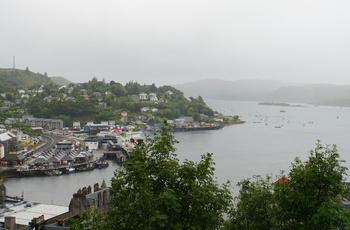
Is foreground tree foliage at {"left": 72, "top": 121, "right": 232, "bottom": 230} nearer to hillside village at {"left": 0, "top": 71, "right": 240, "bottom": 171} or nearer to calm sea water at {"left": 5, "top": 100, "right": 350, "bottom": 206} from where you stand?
calm sea water at {"left": 5, "top": 100, "right": 350, "bottom": 206}

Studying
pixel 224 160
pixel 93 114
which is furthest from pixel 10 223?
pixel 93 114

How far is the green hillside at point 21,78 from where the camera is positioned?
87.0 metres

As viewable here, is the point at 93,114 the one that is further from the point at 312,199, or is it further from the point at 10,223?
the point at 312,199

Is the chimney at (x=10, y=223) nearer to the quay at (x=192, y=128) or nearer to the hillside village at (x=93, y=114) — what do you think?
the hillside village at (x=93, y=114)

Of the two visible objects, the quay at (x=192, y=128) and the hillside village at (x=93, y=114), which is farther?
the quay at (x=192, y=128)

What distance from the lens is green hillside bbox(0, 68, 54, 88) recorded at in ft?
285

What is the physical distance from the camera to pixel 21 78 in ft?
299

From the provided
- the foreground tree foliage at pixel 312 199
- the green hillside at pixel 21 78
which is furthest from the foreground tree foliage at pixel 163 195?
the green hillside at pixel 21 78

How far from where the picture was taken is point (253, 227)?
239 inches

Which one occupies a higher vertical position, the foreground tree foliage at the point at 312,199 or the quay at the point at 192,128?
the foreground tree foliage at the point at 312,199

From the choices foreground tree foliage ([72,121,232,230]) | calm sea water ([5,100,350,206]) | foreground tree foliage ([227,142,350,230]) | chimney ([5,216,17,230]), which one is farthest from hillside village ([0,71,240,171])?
foreground tree foliage ([227,142,350,230])

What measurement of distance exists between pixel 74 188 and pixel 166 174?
647 inches

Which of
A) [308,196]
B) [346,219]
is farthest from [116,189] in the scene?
[346,219]

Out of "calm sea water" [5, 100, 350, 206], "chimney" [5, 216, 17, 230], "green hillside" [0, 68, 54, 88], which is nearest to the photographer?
"chimney" [5, 216, 17, 230]
